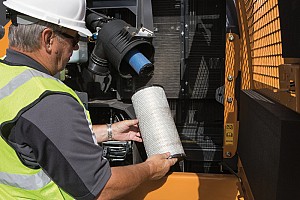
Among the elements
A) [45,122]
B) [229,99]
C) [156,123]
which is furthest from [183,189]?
[45,122]

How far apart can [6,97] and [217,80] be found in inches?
79.0

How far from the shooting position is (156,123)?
2572 mm

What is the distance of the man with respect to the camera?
1413 mm

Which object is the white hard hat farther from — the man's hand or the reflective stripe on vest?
the man's hand

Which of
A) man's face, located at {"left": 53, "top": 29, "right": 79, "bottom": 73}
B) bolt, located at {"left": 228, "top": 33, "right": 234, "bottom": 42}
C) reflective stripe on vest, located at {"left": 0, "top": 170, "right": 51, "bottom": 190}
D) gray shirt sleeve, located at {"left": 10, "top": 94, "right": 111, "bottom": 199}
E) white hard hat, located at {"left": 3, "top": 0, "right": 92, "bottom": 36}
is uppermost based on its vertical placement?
white hard hat, located at {"left": 3, "top": 0, "right": 92, "bottom": 36}

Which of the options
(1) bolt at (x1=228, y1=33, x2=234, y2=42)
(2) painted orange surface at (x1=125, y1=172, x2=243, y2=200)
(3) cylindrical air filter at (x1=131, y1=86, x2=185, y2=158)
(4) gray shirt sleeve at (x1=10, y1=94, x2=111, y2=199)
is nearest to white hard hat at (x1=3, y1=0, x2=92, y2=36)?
(4) gray shirt sleeve at (x1=10, y1=94, x2=111, y2=199)

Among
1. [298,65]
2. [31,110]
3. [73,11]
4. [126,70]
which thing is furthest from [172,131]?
[298,65]

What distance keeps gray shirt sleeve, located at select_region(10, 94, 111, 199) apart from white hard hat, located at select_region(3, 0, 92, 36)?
381 mm

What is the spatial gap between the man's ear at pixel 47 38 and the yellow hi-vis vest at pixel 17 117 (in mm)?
130

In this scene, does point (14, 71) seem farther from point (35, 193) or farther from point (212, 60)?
point (212, 60)

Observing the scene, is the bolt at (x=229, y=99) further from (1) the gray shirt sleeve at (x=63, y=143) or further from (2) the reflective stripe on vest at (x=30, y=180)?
(2) the reflective stripe on vest at (x=30, y=180)

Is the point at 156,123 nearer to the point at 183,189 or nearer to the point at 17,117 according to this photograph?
the point at 183,189

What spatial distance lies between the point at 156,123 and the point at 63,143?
1.22 m

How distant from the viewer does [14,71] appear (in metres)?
1.53
